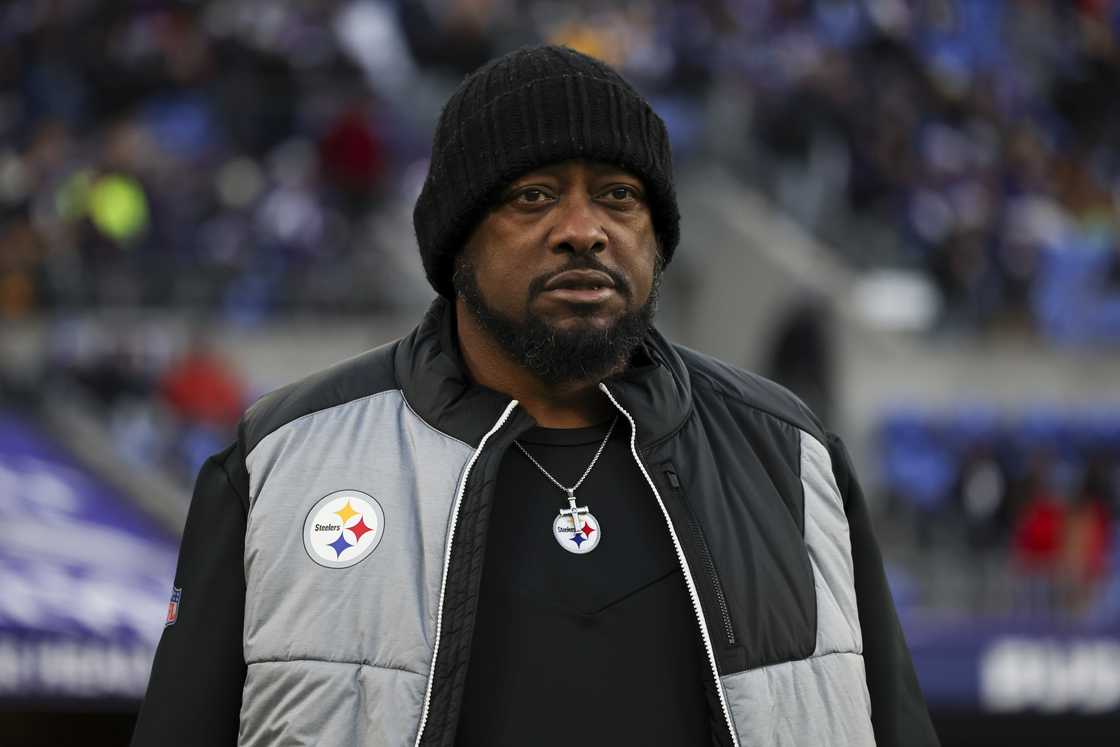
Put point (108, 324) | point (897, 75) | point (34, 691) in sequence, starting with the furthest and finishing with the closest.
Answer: point (897, 75)
point (108, 324)
point (34, 691)

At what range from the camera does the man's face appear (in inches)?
93.3

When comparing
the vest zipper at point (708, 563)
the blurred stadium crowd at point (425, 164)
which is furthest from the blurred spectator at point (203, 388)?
the vest zipper at point (708, 563)

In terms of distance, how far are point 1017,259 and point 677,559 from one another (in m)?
9.40

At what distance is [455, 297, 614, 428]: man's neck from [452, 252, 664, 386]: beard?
33mm

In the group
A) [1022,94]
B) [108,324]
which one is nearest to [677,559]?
[108,324]

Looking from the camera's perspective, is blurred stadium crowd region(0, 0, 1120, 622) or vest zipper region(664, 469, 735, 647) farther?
blurred stadium crowd region(0, 0, 1120, 622)

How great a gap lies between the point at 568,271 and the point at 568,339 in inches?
3.9

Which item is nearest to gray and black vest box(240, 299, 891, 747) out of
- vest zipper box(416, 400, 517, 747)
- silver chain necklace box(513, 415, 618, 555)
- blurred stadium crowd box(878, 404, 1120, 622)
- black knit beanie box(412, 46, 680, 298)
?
vest zipper box(416, 400, 517, 747)

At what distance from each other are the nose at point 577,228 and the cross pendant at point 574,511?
0.36 m

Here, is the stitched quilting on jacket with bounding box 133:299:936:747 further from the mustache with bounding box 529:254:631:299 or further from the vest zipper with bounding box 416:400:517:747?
the mustache with bounding box 529:254:631:299

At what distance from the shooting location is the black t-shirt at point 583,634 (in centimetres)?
223

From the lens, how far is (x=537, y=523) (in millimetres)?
2365

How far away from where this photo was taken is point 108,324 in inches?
343

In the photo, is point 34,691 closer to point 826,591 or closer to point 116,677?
point 116,677
